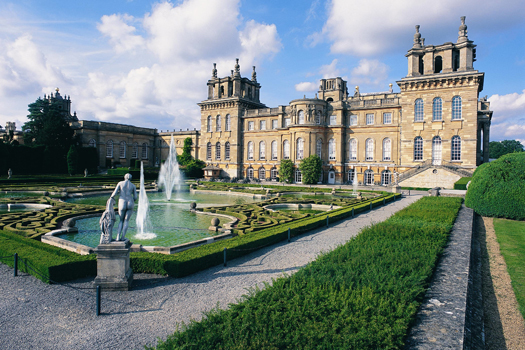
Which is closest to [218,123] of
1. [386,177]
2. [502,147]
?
[386,177]

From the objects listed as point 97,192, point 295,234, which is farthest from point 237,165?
point 295,234

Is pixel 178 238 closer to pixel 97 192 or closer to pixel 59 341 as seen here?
pixel 59 341

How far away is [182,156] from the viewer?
5750cm

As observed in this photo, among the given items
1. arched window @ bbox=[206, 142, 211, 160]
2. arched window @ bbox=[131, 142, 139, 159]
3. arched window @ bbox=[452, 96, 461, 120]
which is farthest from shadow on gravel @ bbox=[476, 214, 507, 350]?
arched window @ bbox=[131, 142, 139, 159]

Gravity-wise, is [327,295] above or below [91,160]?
below

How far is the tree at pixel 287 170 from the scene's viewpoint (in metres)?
44.6

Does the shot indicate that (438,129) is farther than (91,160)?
No

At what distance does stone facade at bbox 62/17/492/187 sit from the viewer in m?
35.7

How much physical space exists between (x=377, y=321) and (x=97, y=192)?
2695cm

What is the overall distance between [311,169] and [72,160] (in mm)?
33255

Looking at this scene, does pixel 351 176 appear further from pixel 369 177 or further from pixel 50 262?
pixel 50 262

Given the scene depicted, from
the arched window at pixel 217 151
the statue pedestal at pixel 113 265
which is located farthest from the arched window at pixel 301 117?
the statue pedestal at pixel 113 265

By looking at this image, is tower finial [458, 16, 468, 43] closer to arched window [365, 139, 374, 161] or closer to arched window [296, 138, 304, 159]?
arched window [365, 139, 374, 161]

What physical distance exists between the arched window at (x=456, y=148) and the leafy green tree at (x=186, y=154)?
37689 millimetres
